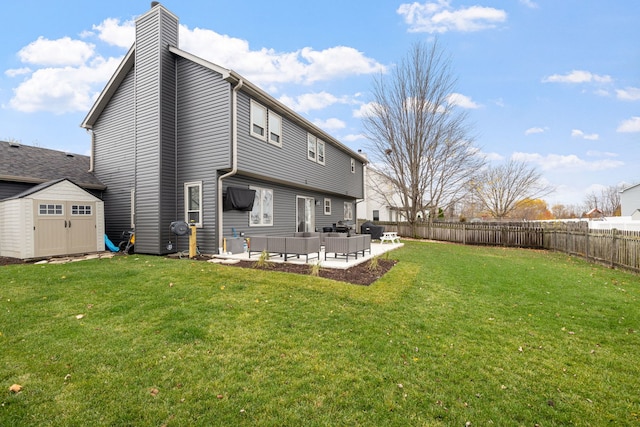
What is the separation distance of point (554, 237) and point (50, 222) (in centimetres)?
1981

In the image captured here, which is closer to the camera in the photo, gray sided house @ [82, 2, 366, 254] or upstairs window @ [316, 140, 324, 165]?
gray sided house @ [82, 2, 366, 254]

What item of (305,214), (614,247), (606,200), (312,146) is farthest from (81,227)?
(606,200)

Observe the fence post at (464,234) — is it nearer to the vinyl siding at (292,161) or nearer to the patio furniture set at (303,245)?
the vinyl siding at (292,161)

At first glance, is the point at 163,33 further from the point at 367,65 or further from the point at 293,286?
the point at 367,65

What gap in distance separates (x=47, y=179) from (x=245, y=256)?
26.4ft

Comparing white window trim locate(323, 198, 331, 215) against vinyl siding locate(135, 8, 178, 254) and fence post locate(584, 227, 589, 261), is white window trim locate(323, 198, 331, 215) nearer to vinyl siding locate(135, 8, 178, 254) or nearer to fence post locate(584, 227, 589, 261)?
vinyl siding locate(135, 8, 178, 254)

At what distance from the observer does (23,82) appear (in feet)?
64.1

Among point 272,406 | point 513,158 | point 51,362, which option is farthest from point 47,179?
point 513,158

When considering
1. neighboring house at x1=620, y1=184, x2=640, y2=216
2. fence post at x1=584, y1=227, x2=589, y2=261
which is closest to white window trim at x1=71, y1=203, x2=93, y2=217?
fence post at x1=584, y1=227, x2=589, y2=261

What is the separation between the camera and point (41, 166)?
36.7ft

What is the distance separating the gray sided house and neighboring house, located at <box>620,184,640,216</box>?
105ft

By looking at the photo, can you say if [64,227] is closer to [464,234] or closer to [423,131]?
[464,234]

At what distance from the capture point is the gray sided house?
9.78 meters

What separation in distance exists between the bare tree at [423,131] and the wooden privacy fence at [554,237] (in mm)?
2128
